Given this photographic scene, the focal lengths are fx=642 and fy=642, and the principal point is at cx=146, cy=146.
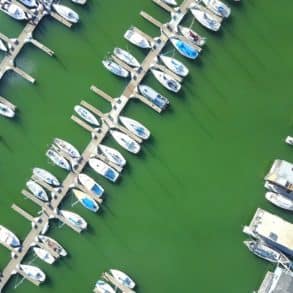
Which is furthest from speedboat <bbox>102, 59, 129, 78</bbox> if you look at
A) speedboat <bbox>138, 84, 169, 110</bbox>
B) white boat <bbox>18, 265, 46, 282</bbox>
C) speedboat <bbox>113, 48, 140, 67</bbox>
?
white boat <bbox>18, 265, 46, 282</bbox>

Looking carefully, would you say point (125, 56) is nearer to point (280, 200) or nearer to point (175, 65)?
point (175, 65)

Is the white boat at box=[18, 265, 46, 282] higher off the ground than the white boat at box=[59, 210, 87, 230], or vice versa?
the white boat at box=[59, 210, 87, 230]

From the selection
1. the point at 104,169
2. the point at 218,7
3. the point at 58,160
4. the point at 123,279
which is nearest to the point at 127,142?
the point at 104,169

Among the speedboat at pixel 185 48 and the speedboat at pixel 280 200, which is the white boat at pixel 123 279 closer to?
the speedboat at pixel 280 200

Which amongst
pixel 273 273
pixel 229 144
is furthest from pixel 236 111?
pixel 273 273

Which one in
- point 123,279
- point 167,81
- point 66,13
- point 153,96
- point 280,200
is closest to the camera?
point 280,200

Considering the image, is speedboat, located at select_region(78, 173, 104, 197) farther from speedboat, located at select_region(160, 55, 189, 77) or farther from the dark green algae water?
speedboat, located at select_region(160, 55, 189, 77)

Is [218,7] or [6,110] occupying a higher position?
[218,7]

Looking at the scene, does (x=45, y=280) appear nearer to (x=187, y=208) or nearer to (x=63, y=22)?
(x=187, y=208)
